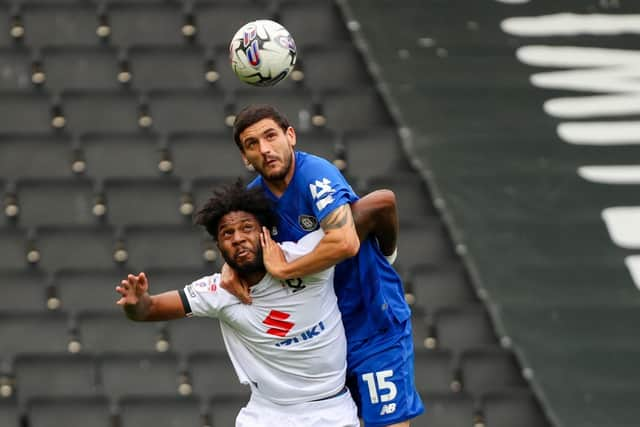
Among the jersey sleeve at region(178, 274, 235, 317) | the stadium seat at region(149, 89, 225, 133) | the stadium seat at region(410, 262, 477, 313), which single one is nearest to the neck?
the jersey sleeve at region(178, 274, 235, 317)

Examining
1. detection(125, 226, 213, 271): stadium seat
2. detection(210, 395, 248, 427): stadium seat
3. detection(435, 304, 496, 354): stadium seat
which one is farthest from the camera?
detection(125, 226, 213, 271): stadium seat

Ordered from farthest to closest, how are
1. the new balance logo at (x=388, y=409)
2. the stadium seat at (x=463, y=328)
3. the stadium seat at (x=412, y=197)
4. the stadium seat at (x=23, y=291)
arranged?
the stadium seat at (x=412, y=197) < the stadium seat at (x=23, y=291) < the stadium seat at (x=463, y=328) < the new balance logo at (x=388, y=409)

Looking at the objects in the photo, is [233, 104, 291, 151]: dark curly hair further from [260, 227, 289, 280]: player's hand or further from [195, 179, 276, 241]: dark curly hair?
[260, 227, 289, 280]: player's hand

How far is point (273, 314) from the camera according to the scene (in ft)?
17.4

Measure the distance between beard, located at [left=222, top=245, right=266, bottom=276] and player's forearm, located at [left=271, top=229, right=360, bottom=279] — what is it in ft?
0.32

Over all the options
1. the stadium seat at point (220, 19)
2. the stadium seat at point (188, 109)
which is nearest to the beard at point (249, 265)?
the stadium seat at point (188, 109)

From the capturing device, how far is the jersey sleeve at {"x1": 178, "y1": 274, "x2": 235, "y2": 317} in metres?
5.27

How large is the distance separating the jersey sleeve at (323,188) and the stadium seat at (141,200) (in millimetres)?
3977

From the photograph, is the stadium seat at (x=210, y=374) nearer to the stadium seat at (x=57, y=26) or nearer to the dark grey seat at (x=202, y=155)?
the dark grey seat at (x=202, y=155)

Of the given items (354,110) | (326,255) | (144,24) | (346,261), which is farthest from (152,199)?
(326,255)

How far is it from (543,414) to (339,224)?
323 cm

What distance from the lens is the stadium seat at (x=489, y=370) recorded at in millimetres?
8266

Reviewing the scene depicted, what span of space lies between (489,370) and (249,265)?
3.40 m

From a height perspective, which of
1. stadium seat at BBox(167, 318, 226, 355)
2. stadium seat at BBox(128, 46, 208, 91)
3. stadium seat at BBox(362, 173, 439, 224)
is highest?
stadium seat at BBox(128, 46, 208, 91)
